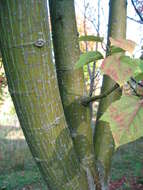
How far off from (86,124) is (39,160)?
245 mm

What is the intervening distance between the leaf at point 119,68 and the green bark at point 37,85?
0.87 feet

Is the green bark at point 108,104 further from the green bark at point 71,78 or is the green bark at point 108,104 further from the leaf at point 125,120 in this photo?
the leaf at point 125,120

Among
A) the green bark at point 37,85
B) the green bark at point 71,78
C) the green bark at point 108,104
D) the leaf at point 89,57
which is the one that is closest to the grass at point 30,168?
the green bark at point 108,104

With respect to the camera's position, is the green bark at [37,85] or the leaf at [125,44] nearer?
the leaf at [125,44]

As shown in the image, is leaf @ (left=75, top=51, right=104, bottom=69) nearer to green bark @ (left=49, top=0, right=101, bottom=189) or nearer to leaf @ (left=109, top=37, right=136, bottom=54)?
leaf @ (left=109, top=37, right=136, bottom=54)

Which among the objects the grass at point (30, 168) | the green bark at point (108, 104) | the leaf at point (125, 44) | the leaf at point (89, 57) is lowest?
the grass at point (30, 168)

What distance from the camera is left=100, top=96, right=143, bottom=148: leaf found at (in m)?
0.45

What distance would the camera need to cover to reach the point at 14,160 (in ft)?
15.4

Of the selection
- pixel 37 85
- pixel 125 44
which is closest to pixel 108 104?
pixel 37 85

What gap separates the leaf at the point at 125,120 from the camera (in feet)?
1.47

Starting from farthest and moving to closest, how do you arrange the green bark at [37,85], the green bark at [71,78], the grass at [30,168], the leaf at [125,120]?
the grass at [30,168]
the green bark at [71,78]
the green bark at [37,85]
the leaf at [125,120]

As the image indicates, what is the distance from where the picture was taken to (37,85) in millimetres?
688

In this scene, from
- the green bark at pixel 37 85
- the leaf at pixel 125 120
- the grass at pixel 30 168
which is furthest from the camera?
the grass at pixel 30 168

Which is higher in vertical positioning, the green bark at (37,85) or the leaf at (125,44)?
the leaf at (125,44)
